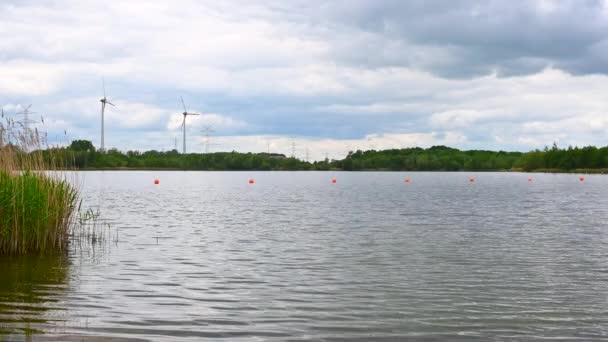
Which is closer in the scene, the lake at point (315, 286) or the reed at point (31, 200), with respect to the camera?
the lake at point (315, 286)

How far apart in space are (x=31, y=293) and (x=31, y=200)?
5537 mm

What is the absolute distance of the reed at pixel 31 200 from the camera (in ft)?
71.2

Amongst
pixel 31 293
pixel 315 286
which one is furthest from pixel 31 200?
pixel 315 286

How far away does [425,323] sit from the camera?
575 inches

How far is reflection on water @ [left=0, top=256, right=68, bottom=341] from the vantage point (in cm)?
1375

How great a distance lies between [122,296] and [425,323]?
319 inches

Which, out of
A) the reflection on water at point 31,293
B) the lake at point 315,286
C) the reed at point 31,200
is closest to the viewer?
the reflection on water at point 31,293

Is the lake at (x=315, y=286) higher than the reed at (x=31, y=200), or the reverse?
the reed at (x=31, y=200)

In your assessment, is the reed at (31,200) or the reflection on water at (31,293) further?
the reed at (31,200)

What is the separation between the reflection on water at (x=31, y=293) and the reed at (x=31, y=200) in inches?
25.4

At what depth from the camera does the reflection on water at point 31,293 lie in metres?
13.8

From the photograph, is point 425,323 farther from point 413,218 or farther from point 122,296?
point 413,218

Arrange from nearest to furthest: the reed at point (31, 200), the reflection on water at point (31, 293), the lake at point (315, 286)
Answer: the reflection on water at point (31, 293) → the lake at point (315, 286) → the reed at point (31, 200)

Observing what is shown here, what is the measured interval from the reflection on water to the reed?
0.65m
